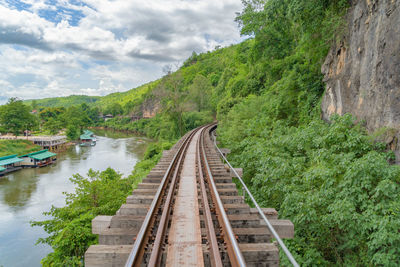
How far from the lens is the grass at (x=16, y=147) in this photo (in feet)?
138

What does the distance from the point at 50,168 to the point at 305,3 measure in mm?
38473

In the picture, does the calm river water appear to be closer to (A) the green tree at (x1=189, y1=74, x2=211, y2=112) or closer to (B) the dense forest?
(B) the dense forest

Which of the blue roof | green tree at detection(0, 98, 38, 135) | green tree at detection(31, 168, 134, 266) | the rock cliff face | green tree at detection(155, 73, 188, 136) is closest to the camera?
the rock cliff face

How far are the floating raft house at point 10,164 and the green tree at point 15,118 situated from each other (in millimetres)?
20760

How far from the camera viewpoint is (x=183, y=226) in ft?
14.2

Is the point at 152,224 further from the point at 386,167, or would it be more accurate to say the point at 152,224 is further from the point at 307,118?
the point at 307,118

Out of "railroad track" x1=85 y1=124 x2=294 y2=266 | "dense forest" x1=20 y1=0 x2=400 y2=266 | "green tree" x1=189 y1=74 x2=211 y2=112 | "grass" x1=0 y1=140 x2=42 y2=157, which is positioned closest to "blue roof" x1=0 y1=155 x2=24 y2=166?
"grass" x1=0 y1=140 x2=42 y2=157

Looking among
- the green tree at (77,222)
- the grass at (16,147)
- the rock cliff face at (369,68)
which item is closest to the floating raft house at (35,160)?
the grass at (16,147)

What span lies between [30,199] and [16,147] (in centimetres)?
3003

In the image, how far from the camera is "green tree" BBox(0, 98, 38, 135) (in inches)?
2104

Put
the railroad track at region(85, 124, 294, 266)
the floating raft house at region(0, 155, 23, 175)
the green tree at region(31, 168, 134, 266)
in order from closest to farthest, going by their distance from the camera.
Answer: the railroad track at region(85, 124, 294, 266)
the green tree at region(31, 168, 134, 266)
the floating raft house at region(0, 155, 23, 175)

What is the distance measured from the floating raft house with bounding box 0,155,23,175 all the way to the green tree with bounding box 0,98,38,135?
20760mm

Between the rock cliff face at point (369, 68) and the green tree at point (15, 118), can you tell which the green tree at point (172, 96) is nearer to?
the rock cliff face at point (369, 68)

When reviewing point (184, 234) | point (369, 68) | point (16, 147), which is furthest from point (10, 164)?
point (369, 68)
